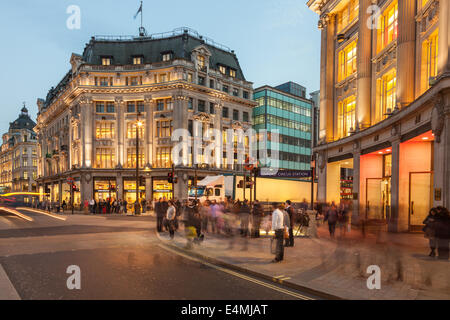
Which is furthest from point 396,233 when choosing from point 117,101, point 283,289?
point 117,101

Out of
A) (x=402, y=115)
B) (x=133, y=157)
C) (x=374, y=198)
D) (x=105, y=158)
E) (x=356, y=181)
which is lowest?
(x=374, y=198)

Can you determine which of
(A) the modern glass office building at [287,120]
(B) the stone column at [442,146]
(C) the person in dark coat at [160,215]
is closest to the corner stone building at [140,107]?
(A) the modern glass office building at [287,120]

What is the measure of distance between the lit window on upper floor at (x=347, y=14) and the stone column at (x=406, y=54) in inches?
267

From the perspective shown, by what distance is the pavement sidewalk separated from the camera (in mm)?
7004

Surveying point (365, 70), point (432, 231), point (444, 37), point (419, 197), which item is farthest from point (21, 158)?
point (432, 231)

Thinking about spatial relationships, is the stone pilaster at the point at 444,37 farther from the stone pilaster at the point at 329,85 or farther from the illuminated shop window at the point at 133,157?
the illuminated shop window at the point at 133,157

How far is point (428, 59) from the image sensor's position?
15430mm

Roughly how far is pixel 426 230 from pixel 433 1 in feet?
33.7

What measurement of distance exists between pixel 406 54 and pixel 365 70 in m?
4.51

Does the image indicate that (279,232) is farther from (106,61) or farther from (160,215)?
(106,61)

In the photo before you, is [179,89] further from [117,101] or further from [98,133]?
[98,133]

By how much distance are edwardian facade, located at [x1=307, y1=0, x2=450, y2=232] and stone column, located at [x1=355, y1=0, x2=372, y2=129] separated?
6 cm

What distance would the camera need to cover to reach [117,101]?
163 feet
